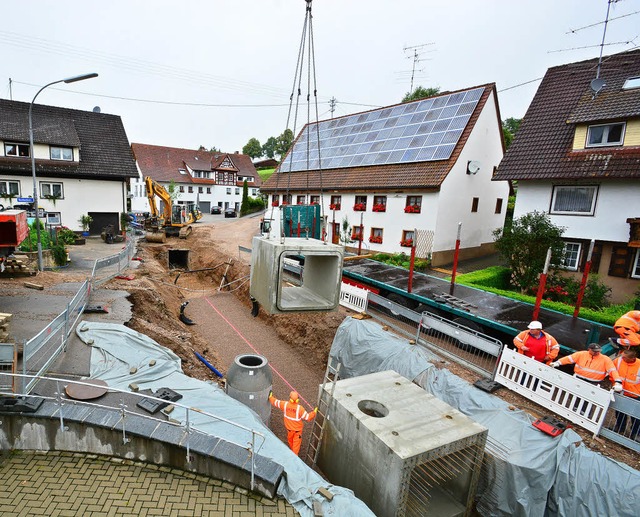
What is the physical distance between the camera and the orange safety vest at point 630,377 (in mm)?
7355

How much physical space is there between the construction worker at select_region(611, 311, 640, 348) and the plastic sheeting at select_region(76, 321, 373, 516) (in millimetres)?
6698

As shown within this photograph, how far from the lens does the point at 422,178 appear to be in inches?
773

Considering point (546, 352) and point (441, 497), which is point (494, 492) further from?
point (546, 352)

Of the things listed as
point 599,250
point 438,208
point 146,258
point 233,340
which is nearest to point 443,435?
point 233,340

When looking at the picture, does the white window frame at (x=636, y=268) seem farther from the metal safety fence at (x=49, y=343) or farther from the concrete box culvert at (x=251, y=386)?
the metal safety fence at (x=49, y=343)

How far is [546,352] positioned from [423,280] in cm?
632

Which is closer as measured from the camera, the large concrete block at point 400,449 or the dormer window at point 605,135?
the large concrete block at point 400,449

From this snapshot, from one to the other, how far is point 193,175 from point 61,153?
86.8 feet

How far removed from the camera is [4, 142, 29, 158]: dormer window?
78.7 feet

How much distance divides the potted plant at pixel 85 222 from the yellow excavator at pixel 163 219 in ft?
13.2

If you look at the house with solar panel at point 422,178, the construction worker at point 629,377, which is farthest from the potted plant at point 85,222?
the construction worker at point 629,377

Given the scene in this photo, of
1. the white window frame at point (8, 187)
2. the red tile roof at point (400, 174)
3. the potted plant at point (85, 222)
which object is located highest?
the red tile roof at point (400, 174)

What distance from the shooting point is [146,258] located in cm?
2294

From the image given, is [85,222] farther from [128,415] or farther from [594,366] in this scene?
[594,366]
